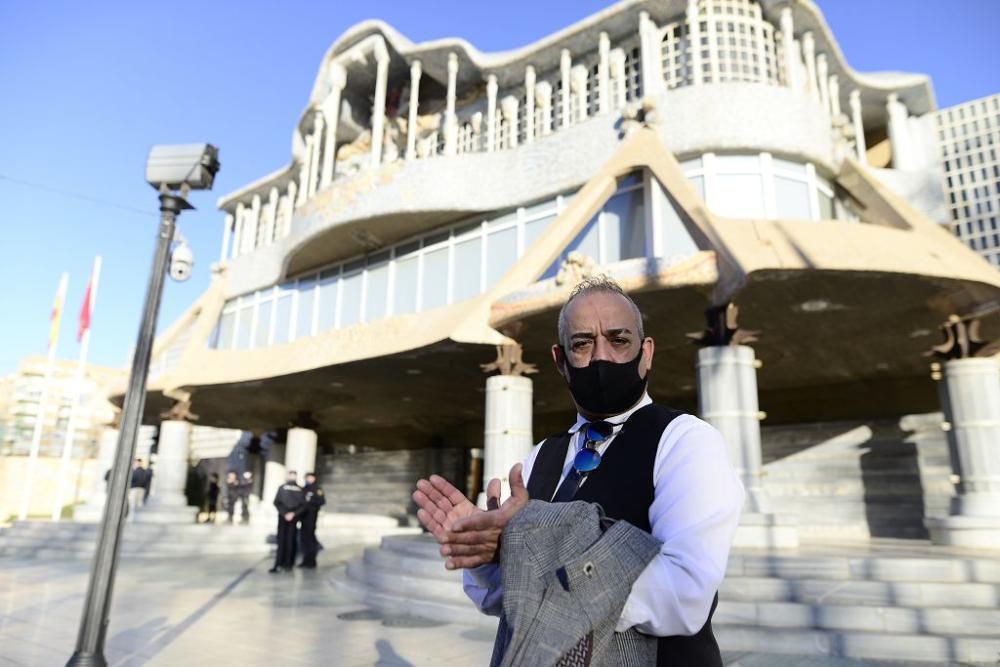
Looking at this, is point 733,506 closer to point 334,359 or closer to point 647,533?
point 647,533

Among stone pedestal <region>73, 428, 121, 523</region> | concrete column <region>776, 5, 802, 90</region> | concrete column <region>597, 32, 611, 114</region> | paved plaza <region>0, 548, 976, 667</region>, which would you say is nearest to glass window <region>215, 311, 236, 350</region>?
stone pedestal <region>73, 428, 121, 523</region>

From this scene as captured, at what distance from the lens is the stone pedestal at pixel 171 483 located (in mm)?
19656

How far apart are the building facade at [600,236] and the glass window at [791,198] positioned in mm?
66

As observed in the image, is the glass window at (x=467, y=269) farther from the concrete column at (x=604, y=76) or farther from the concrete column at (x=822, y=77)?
the concrete column at (x=822, y=77)

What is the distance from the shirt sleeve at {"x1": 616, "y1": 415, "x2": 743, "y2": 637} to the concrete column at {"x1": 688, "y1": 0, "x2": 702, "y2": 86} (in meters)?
15.6

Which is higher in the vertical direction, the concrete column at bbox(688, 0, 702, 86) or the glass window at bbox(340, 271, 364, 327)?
the concrete column at bbox(688, 0, 702, 86)

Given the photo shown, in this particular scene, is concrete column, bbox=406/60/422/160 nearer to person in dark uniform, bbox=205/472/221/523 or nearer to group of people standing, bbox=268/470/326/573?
group of people standing, bbox=268/470/326/573

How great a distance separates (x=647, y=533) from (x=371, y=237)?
732 inches

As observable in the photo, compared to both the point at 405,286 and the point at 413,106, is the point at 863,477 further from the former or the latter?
the point at 413,106

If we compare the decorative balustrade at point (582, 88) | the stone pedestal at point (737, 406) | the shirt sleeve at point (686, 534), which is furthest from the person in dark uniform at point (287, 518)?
the shirt sleeve at point (686, 534)

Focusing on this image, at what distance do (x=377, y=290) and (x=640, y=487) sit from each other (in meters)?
18.7

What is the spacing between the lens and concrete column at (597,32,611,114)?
1680 centimetres

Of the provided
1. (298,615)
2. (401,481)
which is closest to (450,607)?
(298,615)

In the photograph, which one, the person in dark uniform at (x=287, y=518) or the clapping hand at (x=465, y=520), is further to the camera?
the person in dark uniform at (x=287, y=518)
